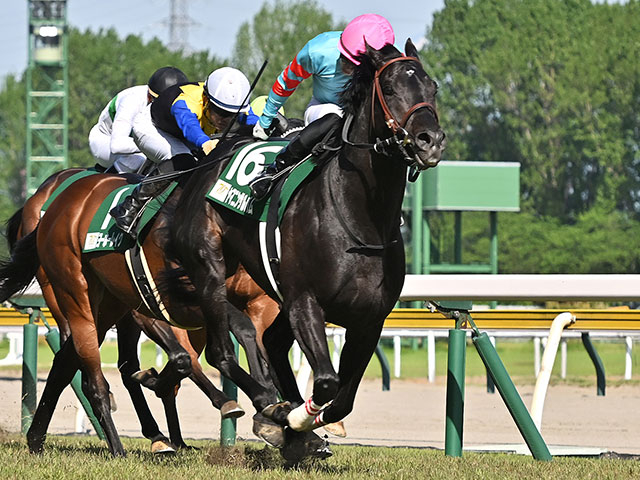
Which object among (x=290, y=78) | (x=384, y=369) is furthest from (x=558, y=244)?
(x=290, y=78)

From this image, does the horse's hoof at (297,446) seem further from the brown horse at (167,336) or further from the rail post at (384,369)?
the rail post at (384,369)

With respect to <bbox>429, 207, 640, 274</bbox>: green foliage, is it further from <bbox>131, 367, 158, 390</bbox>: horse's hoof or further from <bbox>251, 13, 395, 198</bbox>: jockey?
<bbox>251, 13, 395, 198</bbox>: jockey

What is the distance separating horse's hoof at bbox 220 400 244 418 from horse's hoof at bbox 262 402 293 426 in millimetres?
239

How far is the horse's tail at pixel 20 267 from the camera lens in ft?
23.3

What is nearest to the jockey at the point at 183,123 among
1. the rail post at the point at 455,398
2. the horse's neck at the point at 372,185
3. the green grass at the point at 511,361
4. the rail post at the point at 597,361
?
the horse's neck at the point at 372,185

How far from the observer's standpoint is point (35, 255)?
7.14m

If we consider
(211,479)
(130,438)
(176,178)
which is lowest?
(130,438)

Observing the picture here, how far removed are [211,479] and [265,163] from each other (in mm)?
1546

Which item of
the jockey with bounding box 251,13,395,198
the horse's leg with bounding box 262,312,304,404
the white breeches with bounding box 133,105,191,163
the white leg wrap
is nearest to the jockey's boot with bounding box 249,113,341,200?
the jockey with bounding box 251,13,395,198

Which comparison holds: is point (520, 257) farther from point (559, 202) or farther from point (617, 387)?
point (617, 387)

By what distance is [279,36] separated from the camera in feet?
164

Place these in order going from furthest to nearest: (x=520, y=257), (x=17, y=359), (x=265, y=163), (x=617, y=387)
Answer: (x=520, y=257), (x=17, y=359), (x=617, y=387), (x=265, y=163)

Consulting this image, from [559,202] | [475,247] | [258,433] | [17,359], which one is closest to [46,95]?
[475,247]

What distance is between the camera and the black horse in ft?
16.2
